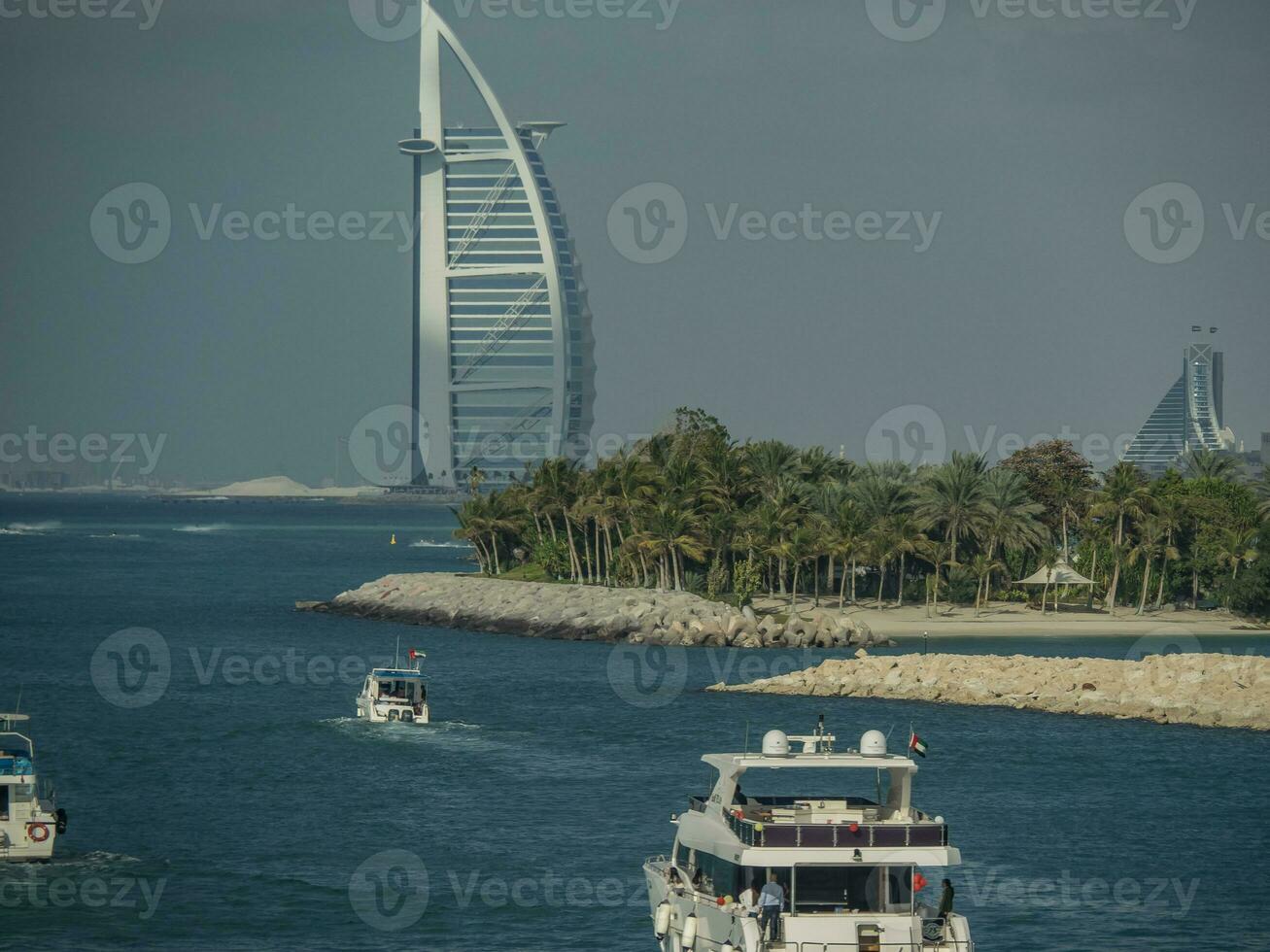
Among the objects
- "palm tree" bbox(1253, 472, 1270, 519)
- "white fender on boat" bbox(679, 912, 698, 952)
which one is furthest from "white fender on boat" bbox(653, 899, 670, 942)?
"palm tree" bbox(1253, 472, 1270, 519)

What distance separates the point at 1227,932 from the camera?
98.9 feet

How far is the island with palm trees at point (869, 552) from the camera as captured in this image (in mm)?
82062

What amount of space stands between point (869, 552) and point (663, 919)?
5951 cm

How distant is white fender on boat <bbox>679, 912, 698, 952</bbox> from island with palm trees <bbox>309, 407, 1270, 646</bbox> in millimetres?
52417

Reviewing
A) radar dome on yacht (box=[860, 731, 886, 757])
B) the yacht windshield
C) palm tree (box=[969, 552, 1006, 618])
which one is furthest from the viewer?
palm tree (box=[969, 552, 1006, 618])

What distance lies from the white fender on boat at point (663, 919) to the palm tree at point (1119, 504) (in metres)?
63.4

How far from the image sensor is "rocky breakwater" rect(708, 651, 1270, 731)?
53.4 m

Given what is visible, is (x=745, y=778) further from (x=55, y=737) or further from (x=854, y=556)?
(x=854, y=556)

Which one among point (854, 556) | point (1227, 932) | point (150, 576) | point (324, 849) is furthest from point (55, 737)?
point (150, 576)

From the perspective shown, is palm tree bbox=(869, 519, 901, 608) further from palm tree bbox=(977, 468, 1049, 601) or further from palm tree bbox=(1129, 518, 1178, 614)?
palm tree bbox=(1129, 518, 1178, 614)

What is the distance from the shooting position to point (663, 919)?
25.2m

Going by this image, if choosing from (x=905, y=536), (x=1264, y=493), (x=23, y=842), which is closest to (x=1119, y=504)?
(x=1264, y=493)

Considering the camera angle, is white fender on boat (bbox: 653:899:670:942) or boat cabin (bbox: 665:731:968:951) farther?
white fender on boat (bbox: 653:899:670:942)

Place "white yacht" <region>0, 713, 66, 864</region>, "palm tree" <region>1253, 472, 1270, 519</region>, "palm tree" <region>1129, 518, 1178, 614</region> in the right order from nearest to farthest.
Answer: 1. "white yacht" <region>0, 713, 66, 864</region>
2. "palm tree" <region>1129, 518, 1178, 614</region>
3. "palm tree" <region>1253, 472, 1270, 519</region>
